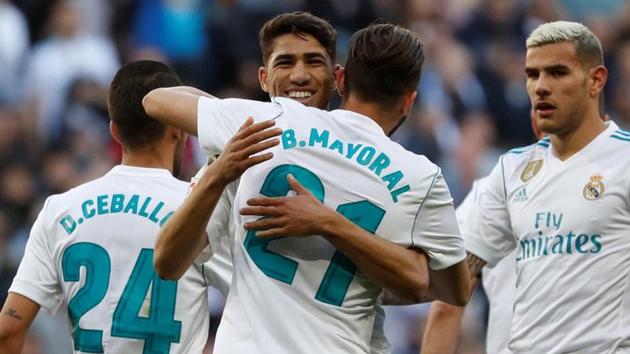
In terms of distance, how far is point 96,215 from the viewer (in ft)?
19.0

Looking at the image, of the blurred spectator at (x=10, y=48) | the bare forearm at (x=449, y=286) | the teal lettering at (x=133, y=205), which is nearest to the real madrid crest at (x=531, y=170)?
the bare forearm at (x=449, y=286)

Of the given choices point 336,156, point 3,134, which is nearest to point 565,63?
point 336,156

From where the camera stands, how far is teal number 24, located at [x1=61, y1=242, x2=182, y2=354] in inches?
225

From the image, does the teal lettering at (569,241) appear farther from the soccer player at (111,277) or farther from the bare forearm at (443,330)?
the soccer player at (111,277)

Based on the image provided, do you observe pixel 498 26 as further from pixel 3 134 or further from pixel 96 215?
pixel 96 215

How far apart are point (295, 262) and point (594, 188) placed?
1819mm

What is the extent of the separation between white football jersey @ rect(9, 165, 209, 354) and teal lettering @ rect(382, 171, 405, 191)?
113 centimetres

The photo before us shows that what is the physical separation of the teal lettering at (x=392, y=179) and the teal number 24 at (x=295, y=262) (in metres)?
0.09

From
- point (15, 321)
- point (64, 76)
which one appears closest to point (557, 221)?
point (15, 321)

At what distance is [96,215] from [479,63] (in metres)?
8.86

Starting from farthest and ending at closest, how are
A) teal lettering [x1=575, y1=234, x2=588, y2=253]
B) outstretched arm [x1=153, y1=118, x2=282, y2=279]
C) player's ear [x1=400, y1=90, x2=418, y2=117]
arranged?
1. teal lettering [x1=575, y1=234, x2=588, y2=253]
2. player's ear [x1=400, y1=90, x2=418, y2=117]
3. outstretched arm [x1=153, y1=118, x2=282, y2=279]

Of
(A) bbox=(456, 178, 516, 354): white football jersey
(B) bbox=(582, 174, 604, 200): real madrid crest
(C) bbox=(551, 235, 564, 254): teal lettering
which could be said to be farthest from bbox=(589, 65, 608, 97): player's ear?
(A) bbox=(456, 178, 516, 354): white football jersey

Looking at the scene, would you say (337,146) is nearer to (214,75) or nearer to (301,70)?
(301,70)

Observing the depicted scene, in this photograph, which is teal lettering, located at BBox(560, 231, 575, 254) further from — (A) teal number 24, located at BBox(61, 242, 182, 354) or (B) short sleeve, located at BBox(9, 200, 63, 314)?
(B) short sleeve, located at BBox(9, 200, 63, 314)
